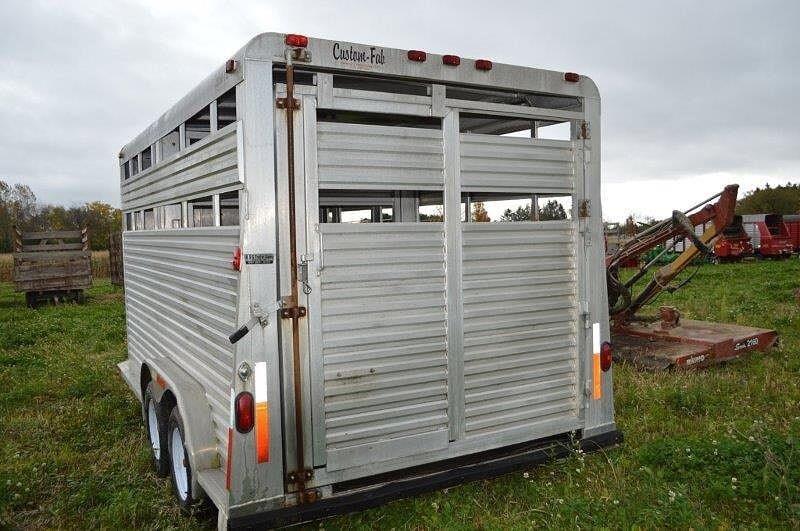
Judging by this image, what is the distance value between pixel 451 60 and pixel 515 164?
0.83 metres

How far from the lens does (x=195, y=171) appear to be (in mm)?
4230

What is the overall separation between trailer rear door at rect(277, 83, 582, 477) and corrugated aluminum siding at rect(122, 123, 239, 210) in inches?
13.6

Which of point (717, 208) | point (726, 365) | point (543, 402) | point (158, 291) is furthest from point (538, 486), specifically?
point (717, 208)

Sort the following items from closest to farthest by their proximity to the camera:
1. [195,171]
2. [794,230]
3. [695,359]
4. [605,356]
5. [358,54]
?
[358,54] → [195,171] → [605,356] → [695,359] → [794,230]

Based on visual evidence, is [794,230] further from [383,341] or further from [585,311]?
[383,341]

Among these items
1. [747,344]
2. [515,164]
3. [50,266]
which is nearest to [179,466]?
[515,164]

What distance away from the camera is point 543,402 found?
449 cm

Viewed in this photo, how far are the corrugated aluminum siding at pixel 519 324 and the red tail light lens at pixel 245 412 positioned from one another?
1458mm

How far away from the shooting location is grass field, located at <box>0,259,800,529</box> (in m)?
4.05

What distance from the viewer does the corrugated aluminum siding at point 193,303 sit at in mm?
3709

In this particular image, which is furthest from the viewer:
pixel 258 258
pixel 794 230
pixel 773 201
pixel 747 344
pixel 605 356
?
pixel 773 201

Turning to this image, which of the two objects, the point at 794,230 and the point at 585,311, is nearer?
the point at 585,311

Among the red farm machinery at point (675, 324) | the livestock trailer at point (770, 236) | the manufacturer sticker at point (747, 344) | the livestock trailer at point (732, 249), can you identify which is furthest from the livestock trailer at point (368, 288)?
the livestock trailer at point (770, 236)

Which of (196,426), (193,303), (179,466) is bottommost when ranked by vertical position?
(179,466)
